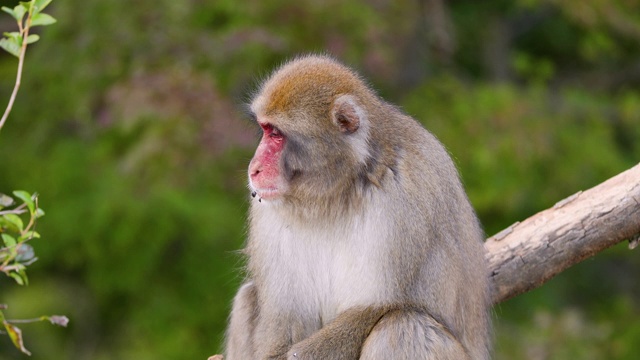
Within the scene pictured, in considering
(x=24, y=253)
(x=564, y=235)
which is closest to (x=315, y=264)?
(x=564, y=235)

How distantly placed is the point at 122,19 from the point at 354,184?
4.46 metres

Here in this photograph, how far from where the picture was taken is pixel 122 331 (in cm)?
1177

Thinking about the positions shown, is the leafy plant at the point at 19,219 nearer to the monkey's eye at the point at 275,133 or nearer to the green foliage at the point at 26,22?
the green foliage at the point at 26,22

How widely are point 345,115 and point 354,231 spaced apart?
58 cm

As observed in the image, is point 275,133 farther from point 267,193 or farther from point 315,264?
point 315,264

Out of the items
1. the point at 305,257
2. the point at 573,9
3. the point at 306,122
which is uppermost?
the point at 573,9

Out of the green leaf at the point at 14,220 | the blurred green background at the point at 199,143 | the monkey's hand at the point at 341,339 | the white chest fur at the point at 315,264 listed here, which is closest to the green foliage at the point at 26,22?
the green leaf at the point at 14,220

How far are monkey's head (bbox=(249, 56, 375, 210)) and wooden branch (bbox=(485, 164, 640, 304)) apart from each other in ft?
3.95

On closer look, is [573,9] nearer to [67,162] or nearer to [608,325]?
[608,325]

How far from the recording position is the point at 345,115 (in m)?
5.47

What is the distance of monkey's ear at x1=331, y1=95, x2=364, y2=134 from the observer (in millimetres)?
5473

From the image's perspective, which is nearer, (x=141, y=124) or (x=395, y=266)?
(x=395, y=266)

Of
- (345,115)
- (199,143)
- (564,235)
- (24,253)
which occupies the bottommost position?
(564,235)

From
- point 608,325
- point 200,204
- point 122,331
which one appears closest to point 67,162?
point 200,204
